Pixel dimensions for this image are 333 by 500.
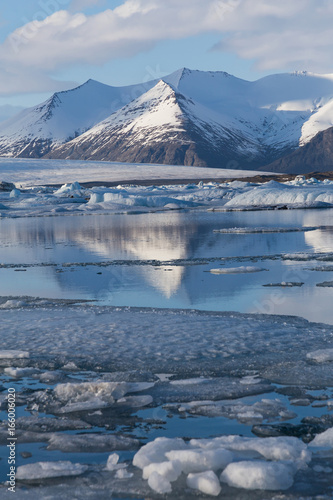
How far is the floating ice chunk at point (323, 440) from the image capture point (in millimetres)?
3914

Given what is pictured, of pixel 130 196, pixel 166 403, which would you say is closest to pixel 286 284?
pixel 166 403

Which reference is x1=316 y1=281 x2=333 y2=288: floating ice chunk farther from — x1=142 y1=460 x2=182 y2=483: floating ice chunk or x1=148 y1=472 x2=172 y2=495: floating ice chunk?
x1=148 y1=472 x2=172 y2=495: floating ice chunk

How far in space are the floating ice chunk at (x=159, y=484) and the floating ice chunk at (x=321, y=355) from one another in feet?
8.95

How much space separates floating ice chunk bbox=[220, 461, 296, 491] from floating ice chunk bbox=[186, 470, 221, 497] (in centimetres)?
9

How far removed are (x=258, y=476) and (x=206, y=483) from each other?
0.29 metres

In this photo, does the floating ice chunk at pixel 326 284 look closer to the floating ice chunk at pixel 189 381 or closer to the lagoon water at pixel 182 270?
the lagoon water at pixel 182 270

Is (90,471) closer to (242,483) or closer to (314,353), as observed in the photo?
(242,483)

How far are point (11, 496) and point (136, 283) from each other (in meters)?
7.80

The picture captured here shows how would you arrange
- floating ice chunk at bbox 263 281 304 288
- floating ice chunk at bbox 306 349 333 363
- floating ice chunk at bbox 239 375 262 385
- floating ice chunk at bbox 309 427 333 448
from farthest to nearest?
floating ice chunk at bbox 263 281 304 288 < floating ice chunk at bbox 306 349 333 363 < floating ice chunk at bbox 239 375 262 385 < floating ice chunk at bbox 309 427 333 448

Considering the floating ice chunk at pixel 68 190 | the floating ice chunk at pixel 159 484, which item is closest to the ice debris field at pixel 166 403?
the floating ice chunk at pixel 159 484

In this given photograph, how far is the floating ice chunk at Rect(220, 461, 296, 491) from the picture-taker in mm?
3430

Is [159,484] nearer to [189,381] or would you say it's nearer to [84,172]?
[189,381]

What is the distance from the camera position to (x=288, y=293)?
9.58 metres

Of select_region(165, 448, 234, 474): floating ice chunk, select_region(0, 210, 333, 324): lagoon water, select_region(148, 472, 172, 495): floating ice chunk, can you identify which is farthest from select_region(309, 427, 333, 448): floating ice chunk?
select_region(0, 210, 333, 324): lagoon water
